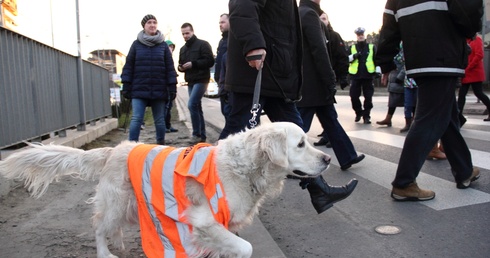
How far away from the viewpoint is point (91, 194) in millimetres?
4594

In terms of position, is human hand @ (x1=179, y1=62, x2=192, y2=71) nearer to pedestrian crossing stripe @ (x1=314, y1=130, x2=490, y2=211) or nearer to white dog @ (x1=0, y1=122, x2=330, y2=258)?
pedestrian crossing stripe @ (x1=314, y1=130, x2=490, y2=211)

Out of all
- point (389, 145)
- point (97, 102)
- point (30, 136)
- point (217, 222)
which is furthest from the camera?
point (97, 102)

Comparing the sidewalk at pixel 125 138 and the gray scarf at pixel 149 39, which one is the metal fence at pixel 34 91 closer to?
the sidewalk at pixel 125 138

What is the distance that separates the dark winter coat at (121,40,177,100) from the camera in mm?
6367

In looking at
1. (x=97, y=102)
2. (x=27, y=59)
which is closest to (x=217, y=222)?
(x=27, y=59)

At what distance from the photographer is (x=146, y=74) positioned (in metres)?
6.39

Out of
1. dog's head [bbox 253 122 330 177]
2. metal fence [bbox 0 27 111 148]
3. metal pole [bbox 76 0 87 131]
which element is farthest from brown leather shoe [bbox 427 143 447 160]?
metal pole [bbox 76 0 87 131]

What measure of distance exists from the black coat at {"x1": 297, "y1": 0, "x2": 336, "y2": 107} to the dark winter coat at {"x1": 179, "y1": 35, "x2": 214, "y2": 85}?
347cm

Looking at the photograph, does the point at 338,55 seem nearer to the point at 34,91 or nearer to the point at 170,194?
the point at 34,91

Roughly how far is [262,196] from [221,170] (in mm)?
369

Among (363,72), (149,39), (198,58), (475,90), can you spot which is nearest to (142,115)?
(149,39)

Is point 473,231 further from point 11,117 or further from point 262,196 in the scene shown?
point 11,117

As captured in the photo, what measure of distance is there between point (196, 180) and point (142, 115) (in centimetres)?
395

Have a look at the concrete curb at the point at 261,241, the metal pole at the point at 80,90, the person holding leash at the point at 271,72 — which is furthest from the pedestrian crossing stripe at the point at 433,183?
the metal pole at the point at 80,90
